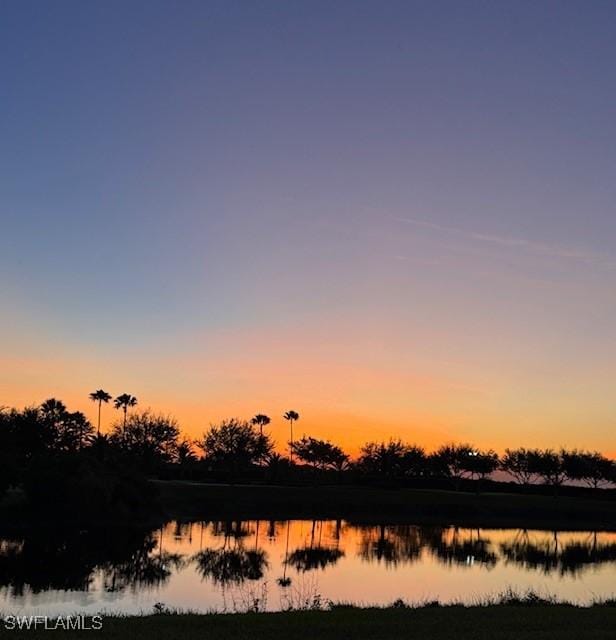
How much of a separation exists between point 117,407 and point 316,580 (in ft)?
372

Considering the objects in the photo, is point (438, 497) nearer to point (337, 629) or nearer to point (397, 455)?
point (397, 455)

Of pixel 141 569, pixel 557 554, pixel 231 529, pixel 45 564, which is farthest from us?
pixel 231 529

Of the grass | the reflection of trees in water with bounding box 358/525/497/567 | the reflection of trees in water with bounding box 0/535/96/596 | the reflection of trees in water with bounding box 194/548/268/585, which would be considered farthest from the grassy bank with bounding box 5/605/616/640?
the reflection of trees in water with bounding box 358/525/497/567

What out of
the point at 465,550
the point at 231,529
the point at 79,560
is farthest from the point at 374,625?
the point at 231,529

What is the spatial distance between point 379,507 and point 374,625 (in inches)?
3044

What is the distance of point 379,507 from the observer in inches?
3656

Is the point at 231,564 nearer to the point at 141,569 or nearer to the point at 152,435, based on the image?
the point at 141,569

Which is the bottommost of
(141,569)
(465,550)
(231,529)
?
(231,529)

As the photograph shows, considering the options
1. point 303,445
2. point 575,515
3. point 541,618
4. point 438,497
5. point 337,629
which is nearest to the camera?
point 337,629

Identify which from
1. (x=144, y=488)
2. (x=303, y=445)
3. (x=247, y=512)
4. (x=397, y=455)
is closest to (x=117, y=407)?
(x=303, y=445)

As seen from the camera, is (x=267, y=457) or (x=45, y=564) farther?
(x=267, y=457)

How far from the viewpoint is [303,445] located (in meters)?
155

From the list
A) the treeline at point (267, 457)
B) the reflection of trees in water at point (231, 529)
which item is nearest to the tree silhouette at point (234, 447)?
the treeline at point (267, 457)

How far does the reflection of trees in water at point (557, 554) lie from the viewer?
154 ft
